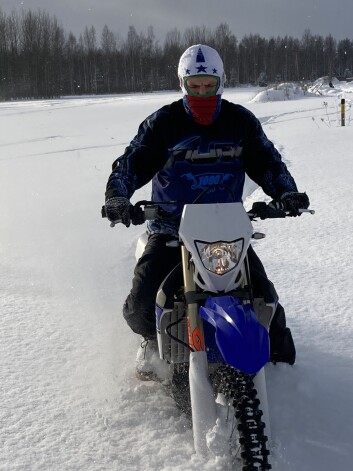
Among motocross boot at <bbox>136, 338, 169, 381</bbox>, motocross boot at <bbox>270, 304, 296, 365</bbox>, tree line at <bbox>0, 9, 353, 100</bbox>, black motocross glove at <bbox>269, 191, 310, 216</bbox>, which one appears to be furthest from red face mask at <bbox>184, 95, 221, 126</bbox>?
tree line at <bbox>0, 9, 353, 100</bbox>

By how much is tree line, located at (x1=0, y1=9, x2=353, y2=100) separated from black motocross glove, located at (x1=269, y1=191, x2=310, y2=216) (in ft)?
200

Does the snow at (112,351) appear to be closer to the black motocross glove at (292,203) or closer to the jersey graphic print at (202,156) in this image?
the black motocross glove at (292,203)

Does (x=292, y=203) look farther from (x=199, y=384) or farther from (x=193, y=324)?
(x=199, y=384)

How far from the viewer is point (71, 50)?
246 feet

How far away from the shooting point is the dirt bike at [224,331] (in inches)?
70.8

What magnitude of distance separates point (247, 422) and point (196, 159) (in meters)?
1.26

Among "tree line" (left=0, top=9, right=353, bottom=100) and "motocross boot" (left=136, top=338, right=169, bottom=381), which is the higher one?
"tree line" (left=0, top=9, right=353, bottom=100)

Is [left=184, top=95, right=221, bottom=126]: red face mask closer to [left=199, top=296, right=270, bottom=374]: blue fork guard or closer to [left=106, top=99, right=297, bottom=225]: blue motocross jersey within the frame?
[left=106, top=99, right=297, bottom=225]: blue motocross jersey

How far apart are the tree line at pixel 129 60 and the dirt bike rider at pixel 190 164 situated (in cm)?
6045

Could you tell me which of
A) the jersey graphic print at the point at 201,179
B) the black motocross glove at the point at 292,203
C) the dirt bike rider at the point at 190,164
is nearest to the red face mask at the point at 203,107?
the dirt bike rider at the point at 190,164

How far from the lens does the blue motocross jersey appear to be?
258 cm

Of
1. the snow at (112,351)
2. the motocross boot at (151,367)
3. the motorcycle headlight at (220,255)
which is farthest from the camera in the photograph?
the motocross boot at (151,367)

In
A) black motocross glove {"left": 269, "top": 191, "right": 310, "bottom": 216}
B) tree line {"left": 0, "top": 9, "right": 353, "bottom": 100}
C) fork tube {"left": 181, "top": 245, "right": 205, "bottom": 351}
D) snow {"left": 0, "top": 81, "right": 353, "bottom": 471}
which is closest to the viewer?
fork tube {"left": 181, "top": 245, "right": 205, "bottom": 351}

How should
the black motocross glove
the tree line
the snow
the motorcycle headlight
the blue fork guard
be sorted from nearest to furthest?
the blue fork guard, the motorcycle headlight, the snow, the black motocross glove, the tree line
